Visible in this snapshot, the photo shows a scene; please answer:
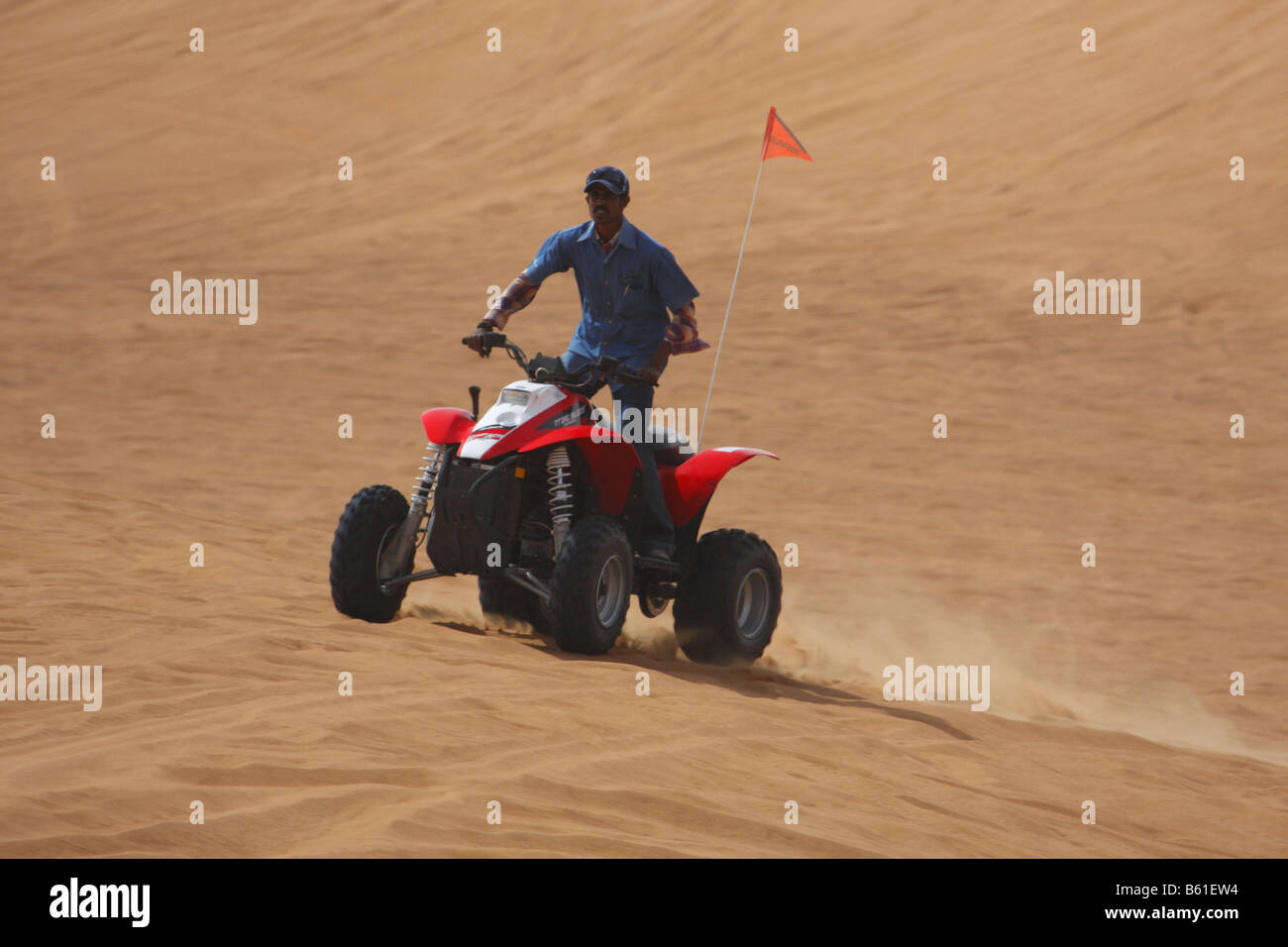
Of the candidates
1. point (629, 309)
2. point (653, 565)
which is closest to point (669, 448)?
point (653, 565)

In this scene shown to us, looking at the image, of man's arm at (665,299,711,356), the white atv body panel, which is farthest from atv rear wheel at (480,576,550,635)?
man's arm at (665,299,711,356)

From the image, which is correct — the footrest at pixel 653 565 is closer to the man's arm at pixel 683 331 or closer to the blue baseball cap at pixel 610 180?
the man's arm at pixel 683 331

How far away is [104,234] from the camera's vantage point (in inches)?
955

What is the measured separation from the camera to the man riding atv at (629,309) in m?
7.36

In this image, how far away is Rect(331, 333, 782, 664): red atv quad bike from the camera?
6965 mm

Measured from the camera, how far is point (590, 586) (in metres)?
6.84

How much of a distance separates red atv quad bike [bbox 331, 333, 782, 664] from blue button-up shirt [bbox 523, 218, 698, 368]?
24 cm

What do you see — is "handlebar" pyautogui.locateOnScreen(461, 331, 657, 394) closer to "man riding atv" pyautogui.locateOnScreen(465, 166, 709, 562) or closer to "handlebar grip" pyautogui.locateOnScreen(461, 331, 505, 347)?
"handlebar grip" pyautogui.locateOnScreen(461, 331, 505, 347)

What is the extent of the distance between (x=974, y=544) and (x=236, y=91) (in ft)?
86.3

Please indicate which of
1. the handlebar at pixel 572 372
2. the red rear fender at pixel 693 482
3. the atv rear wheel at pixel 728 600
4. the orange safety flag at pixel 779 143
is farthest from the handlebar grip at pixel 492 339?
the orange safety flag at pixel 779 143

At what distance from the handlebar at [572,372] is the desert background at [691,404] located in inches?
48.6

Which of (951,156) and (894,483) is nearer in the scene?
(894,483)
